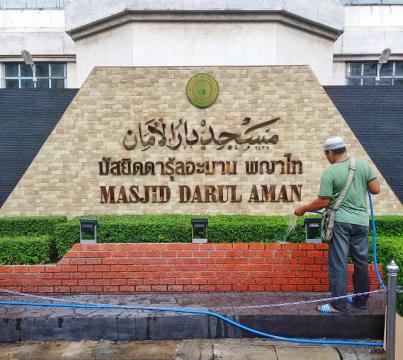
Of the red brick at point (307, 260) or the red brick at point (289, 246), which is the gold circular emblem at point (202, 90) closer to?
the red brick at point (289, 246)

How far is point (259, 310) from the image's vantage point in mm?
4160

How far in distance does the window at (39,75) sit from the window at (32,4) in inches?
84.3

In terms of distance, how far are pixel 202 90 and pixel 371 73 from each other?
34.5 ft

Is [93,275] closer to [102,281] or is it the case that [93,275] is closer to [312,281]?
[102,281]

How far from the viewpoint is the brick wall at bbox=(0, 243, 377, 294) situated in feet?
15.6

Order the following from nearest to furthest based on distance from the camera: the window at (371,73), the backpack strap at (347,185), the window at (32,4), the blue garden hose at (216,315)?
the blue garden hose at (216,315) < the backpack strap at (347,185) < the window at (371,73) < the window at (32,4)

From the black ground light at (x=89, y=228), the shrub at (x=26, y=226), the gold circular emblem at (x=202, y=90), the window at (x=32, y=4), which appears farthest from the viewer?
the window at (x=32, y=4)

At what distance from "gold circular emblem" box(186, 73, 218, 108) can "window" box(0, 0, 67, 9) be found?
433 inches

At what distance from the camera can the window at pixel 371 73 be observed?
48.9ft

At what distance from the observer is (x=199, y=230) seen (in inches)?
204

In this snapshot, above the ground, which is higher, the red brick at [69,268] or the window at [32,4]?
the window at [32,4]

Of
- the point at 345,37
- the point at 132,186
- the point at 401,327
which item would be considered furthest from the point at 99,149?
the point at 345,37

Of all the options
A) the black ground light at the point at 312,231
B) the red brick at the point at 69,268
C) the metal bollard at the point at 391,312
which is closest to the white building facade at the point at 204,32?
the black ground light at the point at 312,231

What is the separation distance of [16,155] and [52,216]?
1.61 m
